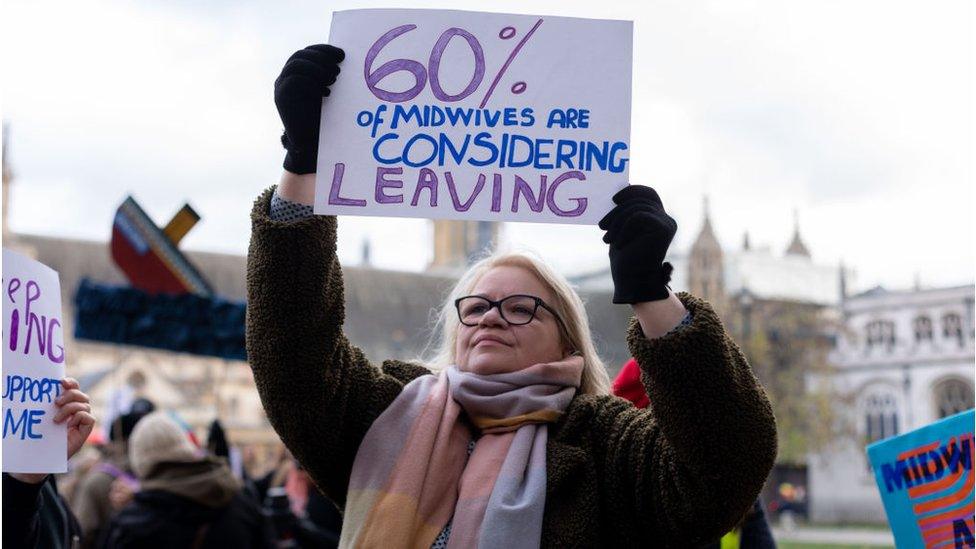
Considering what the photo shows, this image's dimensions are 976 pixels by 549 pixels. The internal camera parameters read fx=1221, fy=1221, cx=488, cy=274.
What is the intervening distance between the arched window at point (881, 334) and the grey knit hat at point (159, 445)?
51.1 metres

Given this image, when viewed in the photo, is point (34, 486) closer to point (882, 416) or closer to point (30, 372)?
point (30, 372)

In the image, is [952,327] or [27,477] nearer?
[27,477]

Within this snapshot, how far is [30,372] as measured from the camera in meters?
2.39

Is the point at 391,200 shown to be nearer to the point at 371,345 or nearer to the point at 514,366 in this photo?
the point at 514,366

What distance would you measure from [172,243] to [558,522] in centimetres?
598

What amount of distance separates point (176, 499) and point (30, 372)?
7.66ft

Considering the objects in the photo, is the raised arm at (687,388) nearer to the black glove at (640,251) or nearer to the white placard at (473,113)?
the black glove at (640,251)

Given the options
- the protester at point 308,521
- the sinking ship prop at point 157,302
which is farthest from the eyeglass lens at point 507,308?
the sinking ship prop at point 157,302

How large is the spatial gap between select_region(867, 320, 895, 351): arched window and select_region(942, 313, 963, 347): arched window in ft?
7.64

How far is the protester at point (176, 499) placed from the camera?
4527 millimetres

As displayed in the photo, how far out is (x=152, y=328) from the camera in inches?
293

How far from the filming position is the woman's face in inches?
94.5

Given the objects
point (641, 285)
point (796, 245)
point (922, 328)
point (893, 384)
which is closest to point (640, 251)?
point (641, 285)

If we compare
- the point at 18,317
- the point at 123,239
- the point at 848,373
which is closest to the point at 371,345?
the point at 848,373
